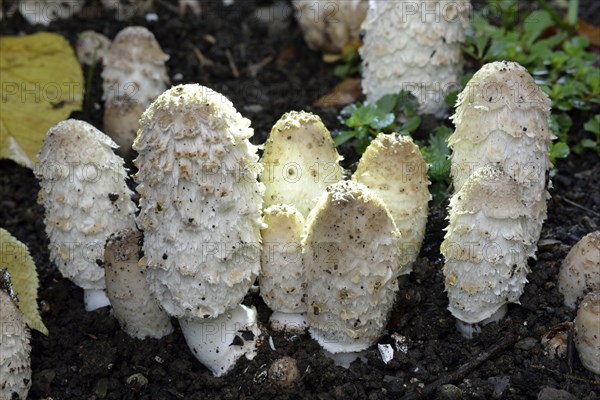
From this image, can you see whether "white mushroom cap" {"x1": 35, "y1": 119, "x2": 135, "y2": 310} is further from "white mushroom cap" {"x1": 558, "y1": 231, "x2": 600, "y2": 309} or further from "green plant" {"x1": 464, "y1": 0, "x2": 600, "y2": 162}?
"green plant" {"x1": 464, "y1": 0, "x2": 600, "y2": 162}

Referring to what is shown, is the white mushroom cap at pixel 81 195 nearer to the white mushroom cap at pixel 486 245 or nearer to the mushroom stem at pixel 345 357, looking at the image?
the mushroom stem at pixel 345 357

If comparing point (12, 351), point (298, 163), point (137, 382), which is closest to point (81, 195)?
point (12, 351)

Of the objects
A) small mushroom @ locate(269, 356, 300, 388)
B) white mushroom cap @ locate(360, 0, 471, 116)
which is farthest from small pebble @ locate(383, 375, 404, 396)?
white mushroom cap @ locate(360, 0, 471, 116)

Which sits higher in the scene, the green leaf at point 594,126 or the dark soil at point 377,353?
the green leaf at point 594,126

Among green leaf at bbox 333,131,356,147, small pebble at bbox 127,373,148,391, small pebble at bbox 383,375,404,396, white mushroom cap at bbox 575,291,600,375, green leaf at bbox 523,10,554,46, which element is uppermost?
green leaf at bbox 523,10,554,46

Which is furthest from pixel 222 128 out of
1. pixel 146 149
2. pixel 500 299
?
pixel 500 299

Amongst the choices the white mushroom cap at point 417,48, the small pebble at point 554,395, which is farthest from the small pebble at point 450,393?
the white mushroom cap at point 417,48
